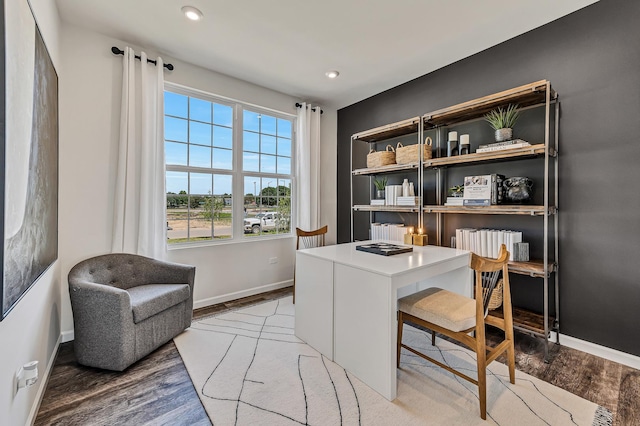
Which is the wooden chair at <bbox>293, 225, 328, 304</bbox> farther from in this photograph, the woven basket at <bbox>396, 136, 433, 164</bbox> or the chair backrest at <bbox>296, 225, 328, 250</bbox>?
the woven basket at <bbox>396, 136, 433, 164</bbox>

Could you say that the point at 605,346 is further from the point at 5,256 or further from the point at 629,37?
the point at 5,256

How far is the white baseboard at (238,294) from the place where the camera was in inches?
127

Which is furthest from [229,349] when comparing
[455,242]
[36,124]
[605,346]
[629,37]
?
[629,37]

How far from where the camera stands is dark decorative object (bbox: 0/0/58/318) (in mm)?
1120

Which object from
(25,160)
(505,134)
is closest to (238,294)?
(25,160)

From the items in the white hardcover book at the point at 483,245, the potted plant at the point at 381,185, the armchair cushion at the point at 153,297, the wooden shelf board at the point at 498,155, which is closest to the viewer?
the armchair cushion at the point at 153,297

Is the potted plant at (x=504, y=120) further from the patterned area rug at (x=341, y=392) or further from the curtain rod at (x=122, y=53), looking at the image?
the curtain rod at (x=122, y=53)

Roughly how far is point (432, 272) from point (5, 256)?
219cm

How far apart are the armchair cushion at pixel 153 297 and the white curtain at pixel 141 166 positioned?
1.52 feet


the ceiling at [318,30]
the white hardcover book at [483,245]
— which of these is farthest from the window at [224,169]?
the white hardcover book at [483,245]

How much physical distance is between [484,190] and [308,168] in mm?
2248

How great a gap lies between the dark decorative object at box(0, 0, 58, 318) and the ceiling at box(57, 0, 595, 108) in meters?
0.86

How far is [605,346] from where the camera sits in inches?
85.0

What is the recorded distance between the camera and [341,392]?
177 centimetres
